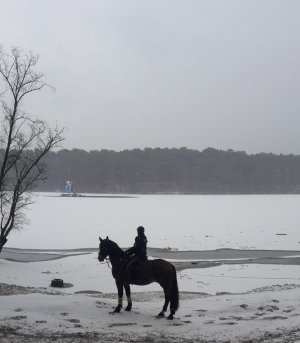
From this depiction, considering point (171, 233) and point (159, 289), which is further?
point (171, 233)

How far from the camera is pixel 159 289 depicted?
16797 mm

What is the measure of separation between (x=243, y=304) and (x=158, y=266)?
2.62 metres

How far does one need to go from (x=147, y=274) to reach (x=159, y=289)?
608cm

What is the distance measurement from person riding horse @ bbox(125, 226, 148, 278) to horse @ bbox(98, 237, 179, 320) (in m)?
0.08

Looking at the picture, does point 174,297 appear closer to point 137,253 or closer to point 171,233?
point 137,253

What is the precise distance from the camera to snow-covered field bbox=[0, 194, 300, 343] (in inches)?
364

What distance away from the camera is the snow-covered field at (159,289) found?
9.24 m

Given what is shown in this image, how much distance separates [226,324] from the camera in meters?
9.88

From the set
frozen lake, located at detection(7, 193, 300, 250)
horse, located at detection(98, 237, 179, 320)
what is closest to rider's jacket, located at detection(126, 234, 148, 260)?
horse, located at detection(98, 237, 179, 320)

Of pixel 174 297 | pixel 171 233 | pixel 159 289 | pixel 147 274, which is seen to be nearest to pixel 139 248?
pixel 147 274

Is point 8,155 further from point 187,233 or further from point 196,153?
point 196,153

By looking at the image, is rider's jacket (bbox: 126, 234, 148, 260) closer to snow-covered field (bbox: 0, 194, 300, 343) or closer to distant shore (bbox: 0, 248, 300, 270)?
snow-covered field (bbox: 0, 194, 300, 343)

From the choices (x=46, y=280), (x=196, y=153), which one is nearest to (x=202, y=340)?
(x=46, y=280)

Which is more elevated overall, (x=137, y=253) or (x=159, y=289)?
(x=137, y=253)
